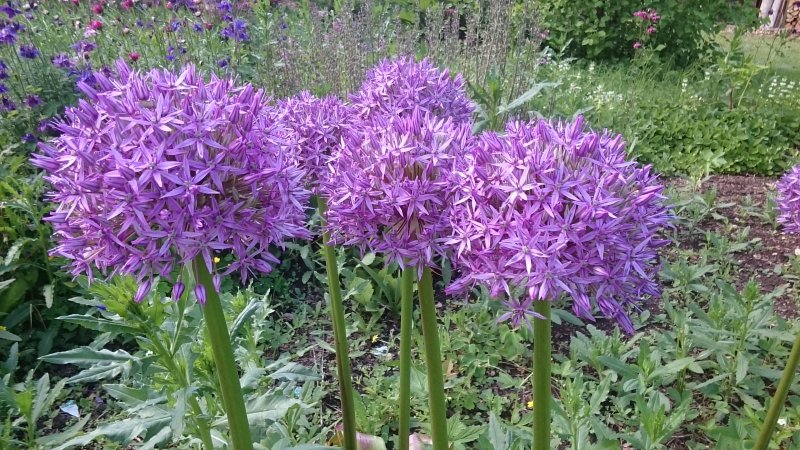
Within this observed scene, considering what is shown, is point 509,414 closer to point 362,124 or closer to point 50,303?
point 362,124

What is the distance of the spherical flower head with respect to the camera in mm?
2129

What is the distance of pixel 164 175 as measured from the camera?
1.32m

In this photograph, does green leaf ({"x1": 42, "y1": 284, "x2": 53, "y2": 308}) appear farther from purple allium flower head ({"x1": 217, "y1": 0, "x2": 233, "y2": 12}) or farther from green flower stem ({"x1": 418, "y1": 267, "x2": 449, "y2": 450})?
purple allium flower head ({"x1": 217, "y1": 0, "x2": 233, "y2": 12})

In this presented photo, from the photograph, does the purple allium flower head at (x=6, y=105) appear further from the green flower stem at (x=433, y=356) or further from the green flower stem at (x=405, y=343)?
the green flower stem at (x=433, y=356)

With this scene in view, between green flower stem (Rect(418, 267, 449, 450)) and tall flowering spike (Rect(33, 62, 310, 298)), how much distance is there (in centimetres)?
42

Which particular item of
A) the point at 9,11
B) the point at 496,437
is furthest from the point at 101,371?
Result: the point at 9,11

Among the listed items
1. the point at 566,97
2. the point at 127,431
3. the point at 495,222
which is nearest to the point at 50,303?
the point at 127,431

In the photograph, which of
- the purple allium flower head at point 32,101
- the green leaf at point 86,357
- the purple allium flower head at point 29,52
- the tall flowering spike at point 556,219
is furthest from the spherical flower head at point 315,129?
the purple allium flower head at point 29,52

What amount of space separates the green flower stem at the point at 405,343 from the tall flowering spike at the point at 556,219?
1.10 feet

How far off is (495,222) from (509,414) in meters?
2.14

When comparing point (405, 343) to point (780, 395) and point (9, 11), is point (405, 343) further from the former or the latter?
point (9, 11)

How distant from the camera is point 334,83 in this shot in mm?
5258

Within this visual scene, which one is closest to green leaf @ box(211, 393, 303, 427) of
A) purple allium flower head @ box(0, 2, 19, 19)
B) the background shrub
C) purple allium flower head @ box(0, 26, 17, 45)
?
purple allium flower head @ box(0, 26, 17, 45)

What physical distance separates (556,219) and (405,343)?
2.69 feet
